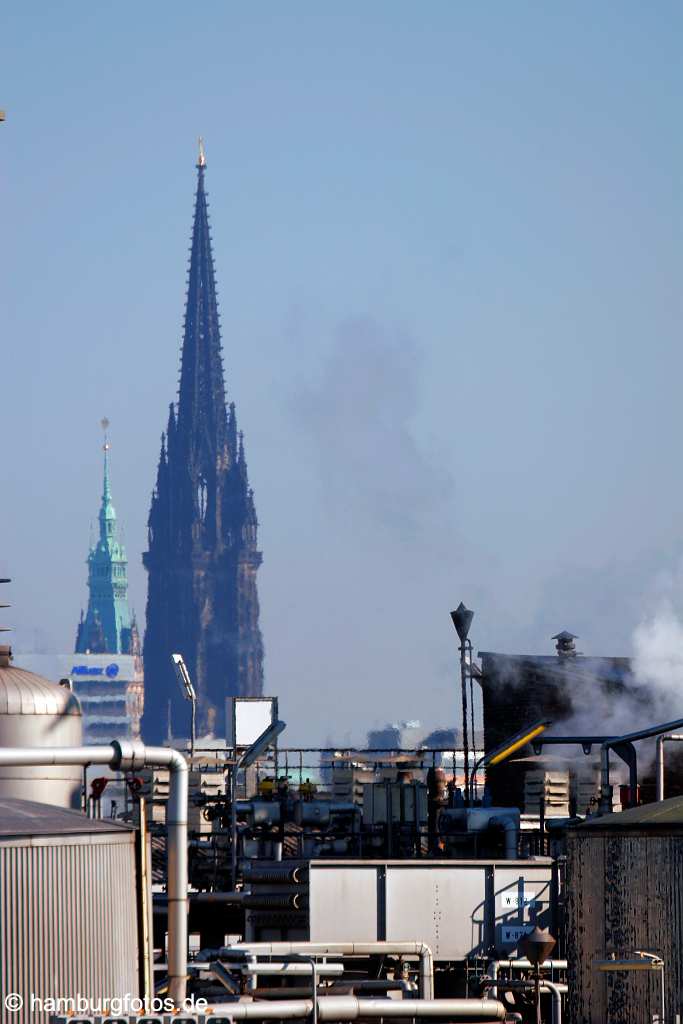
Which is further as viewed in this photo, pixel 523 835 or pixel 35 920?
pixel 523 835

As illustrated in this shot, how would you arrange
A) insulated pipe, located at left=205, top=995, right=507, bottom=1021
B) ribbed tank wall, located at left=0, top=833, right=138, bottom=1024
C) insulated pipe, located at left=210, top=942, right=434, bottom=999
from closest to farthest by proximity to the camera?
1. ribbed tank wall, located at left=0, top=833, right=138, bottom=1024
2. insulated pipe, located at left=205, top=995, right=507, bottom=1021
3. insulated pipe, located at left=210, top=942, right=434, bottom=999

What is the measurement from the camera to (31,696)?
46.1 metres

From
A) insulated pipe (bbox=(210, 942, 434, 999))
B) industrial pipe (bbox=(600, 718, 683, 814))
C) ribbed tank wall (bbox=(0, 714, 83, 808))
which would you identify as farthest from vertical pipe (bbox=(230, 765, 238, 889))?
insulated pipe (bbox=(210, 942, 434, 999))

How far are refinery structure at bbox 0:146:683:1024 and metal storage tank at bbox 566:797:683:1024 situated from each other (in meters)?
0.04

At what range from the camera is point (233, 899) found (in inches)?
2128

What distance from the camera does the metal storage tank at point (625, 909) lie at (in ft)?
109

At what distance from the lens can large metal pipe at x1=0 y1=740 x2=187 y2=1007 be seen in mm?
27484

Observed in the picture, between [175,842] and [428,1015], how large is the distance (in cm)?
693

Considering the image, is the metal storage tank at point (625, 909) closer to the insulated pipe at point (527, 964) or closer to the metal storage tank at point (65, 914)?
the insulated pipe at point (527, 964)

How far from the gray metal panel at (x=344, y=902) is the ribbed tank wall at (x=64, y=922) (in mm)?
18022

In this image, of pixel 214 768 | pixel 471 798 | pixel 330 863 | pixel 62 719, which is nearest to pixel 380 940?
pixel 330 863

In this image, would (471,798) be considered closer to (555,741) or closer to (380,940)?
(555,741)

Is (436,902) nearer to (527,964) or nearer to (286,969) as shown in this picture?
(527,964)

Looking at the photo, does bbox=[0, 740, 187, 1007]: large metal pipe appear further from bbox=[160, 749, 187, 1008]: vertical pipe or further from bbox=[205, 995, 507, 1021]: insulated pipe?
bbox=[205, 995, 507, 1021]: insulated pipe
